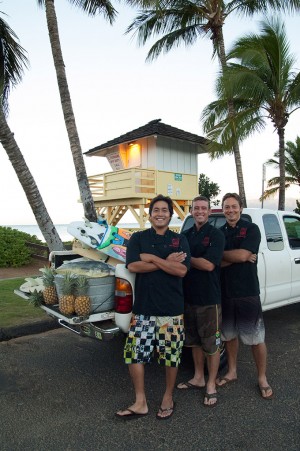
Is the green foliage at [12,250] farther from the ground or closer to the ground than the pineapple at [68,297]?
closer to the ground

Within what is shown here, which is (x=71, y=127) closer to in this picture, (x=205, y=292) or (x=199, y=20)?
(x=205, y=292)

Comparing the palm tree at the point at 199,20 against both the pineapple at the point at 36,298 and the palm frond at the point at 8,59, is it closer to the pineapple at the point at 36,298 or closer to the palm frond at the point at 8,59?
the palm frond at the point at 8,59

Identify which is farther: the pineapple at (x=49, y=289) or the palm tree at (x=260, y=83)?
the palm tree at (x=260, y=83)

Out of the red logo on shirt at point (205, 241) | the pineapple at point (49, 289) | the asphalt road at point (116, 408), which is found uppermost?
the red logo on shirt at point (205, 241)

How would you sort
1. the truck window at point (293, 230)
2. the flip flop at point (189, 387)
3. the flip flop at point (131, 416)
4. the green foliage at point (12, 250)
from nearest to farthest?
the flip flop at point (131, 416), the flip flop at point (189, 387), the truck window at point (293, 230), the green foliage at point (12, 250)

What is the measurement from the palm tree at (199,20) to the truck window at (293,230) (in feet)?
31.1

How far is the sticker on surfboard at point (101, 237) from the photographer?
3926 millimetres

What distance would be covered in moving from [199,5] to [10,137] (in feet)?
42.1

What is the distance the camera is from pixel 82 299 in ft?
11.3

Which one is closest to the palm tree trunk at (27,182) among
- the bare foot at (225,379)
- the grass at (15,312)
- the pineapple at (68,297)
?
the grass at (15,312)

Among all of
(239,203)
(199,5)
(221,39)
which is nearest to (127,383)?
(239,203)

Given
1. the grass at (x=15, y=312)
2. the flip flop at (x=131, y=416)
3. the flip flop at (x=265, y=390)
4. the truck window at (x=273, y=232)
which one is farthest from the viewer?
the grass at (x=15, y=312)

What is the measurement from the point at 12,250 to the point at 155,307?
412 inches

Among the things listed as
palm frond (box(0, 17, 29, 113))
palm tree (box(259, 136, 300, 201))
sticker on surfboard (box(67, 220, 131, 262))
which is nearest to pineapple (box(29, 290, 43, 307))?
sticker on surfboard (box(67, 220, 131, 262))
